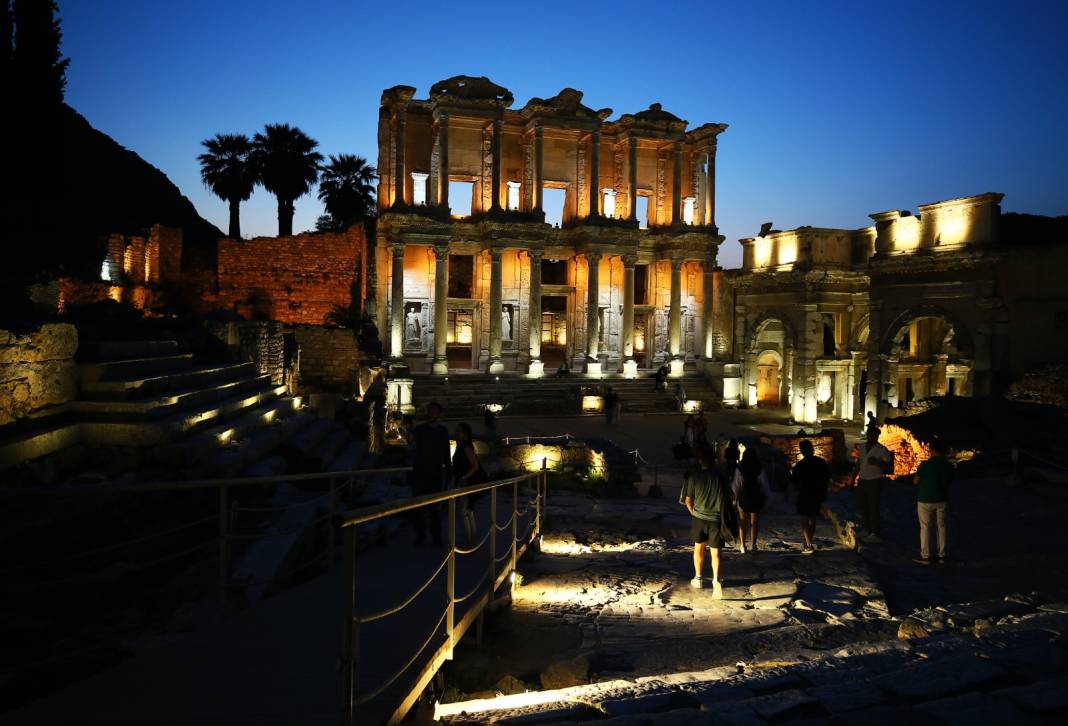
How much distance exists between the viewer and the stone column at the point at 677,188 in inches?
1414

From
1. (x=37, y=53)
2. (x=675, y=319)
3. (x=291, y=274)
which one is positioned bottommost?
(x=675, y=319)

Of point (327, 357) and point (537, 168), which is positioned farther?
point (537, 168)

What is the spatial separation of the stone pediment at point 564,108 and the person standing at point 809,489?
26.9 metres

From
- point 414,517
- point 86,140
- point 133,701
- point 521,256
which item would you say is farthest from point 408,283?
point 86,140

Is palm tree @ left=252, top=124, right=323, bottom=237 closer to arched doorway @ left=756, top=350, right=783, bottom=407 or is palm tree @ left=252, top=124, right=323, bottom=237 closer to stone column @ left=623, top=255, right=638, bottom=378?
stone column @ left=623, top=255, right=638, bottom=378

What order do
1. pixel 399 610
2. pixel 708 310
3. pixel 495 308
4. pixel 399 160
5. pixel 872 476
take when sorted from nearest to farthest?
pixel 399 610 → pixel 872 476 → pixel 399 160 → pixel 495 308 → pixel 708 310

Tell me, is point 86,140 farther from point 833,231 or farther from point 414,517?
point 414,517

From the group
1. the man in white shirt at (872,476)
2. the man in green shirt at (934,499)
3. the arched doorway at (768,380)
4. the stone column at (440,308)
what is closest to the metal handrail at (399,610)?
the man in green shirt at (934,499)

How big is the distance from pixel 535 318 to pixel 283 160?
1692cm

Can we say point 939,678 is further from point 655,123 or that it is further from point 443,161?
point 655,123

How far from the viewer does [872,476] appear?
9.92 metres

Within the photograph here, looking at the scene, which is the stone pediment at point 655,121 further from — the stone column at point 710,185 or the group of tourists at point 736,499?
the group of tourists at point 736,499

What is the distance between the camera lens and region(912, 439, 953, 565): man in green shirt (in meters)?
8.88

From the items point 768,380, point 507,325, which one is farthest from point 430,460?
point 768,380
